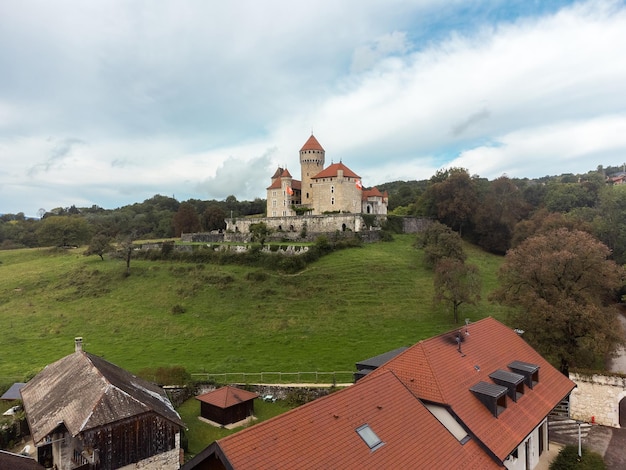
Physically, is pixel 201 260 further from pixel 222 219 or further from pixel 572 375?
pixel 572 375

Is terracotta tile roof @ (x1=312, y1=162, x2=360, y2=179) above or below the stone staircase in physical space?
above

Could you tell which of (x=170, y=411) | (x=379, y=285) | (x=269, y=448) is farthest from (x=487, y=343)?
(x=379, y=285)

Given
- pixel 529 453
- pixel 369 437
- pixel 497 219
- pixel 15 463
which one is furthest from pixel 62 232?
pixel 529 453

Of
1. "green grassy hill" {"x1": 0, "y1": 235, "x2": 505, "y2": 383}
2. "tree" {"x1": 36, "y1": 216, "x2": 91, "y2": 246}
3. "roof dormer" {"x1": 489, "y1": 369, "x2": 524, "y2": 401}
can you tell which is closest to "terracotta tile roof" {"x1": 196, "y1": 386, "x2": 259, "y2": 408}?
"green grassy hill" {"x1": 0, "y1": 235, "x2": 505, "y2": 383}

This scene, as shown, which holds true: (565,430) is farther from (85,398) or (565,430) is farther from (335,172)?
(335,172)

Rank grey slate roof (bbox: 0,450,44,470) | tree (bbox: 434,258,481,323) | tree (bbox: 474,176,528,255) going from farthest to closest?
tree (bbox: 474,176,528,255), tree (bbox: 434,258,481,323), grey slate roof (bbox: 0,450,44,470)

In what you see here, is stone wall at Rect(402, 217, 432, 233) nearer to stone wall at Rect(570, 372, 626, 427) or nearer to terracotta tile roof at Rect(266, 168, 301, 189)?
terracotta tile roof at Rect(266, 168, 301, 189)
